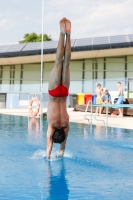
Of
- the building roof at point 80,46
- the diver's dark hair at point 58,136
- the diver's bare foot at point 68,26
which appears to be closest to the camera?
the diver's bare foot at point 68,26

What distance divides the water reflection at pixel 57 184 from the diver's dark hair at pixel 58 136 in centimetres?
41

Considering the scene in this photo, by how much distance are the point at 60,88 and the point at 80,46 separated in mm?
18882

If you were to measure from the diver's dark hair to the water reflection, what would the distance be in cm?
41

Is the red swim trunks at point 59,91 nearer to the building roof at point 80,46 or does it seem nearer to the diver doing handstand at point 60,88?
the diver doing handstand at point 60,88

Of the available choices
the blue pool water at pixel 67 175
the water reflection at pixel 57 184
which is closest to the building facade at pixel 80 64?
the blue pool water at pixel 67 175

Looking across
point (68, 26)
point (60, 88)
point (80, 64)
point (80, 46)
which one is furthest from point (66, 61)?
point (80, 64)

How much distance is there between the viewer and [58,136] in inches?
162

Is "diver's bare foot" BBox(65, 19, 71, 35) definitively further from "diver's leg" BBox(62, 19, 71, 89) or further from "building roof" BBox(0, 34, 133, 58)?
"building roof" BBox(0, 34, 133, 58)

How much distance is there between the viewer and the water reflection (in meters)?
2.59

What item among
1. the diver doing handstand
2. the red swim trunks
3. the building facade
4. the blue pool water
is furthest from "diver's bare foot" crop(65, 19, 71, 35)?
the building facade

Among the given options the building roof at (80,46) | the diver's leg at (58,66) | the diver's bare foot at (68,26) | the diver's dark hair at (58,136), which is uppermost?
the building roof at (80,46)

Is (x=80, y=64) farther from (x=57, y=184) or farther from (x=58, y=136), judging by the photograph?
(x=57, y=184)

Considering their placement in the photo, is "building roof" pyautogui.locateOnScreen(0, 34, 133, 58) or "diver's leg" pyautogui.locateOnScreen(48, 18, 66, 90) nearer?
"diver's leg" pyautogui.locateOnScreen(48, 18, 66, 90)

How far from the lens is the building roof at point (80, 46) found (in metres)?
21.9
